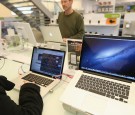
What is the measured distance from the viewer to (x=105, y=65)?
0.82 m

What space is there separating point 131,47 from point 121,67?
4.8 inches

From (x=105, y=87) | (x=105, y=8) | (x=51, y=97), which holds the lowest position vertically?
(x=51, y=97)

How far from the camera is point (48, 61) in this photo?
3.43 ft

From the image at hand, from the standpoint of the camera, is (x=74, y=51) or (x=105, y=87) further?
(x=74, y=51)

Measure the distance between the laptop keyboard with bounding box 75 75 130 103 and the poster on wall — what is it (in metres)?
0.31

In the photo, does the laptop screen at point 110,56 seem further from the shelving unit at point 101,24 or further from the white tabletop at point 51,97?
the shelving unit at point 101,24

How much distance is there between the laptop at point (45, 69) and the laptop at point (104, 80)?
0.63 ft

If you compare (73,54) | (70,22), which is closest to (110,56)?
(73,54)

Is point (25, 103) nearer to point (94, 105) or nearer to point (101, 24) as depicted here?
point (94, 105)

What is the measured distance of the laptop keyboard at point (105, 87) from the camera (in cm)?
69

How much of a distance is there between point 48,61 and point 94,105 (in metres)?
0.51

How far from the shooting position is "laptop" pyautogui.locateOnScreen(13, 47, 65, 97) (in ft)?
3.21

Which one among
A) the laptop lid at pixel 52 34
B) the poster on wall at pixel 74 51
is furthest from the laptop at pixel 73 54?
the laptop lid at pixel 52 34

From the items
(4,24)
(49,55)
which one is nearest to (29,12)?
(4,24)
